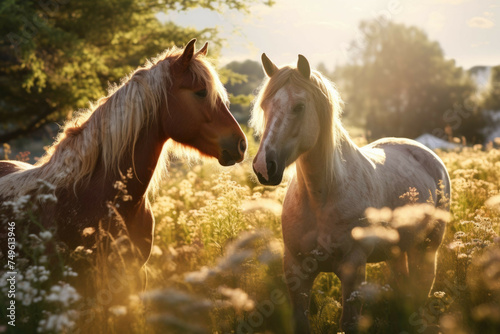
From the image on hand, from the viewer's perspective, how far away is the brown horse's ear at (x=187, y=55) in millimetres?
2717

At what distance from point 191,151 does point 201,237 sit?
4.44ft

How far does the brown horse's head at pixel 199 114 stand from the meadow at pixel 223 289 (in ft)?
1.59

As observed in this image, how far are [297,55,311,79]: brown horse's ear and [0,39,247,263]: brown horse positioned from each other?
0.66 meters

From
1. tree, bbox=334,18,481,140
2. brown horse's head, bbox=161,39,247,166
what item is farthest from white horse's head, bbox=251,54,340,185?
tree, bbox=334,18,481,140

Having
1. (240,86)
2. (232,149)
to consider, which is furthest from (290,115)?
(240,86)

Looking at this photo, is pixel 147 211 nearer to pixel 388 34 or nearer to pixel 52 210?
pixel 52 210

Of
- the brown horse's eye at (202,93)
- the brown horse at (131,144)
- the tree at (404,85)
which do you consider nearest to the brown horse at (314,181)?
the brown horse at (131,144)

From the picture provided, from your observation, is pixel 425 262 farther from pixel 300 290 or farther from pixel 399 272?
pixel 300 290

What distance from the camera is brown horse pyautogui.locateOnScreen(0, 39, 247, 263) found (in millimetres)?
2527

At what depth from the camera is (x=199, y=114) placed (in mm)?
2799

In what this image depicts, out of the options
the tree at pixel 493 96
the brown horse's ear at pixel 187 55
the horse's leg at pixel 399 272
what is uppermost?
the tree at pixel 493 96

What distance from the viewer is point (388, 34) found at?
107ft

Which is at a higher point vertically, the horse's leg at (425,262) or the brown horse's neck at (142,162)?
the brown horse's neck at (142,162)

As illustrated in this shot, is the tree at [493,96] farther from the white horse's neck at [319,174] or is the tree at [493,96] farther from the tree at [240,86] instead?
the white horse's neck at [319,174]
